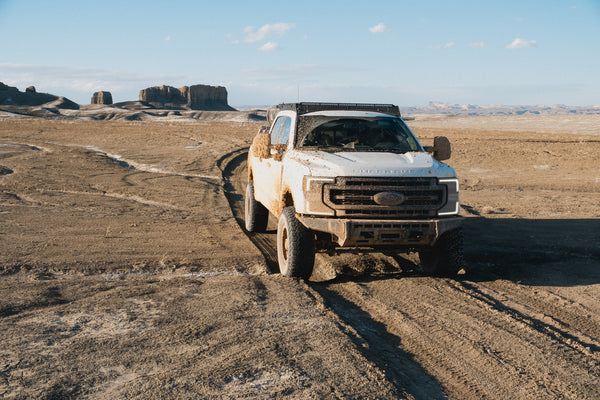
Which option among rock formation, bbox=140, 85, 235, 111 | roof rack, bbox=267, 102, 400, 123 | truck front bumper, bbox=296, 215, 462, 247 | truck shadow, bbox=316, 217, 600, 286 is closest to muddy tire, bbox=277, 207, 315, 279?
truck front bumper, bbox=296, 215, 462, 247

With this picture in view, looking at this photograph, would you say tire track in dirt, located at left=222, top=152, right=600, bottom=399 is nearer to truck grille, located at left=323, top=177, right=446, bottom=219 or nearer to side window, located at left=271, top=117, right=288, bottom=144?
truck grille, located at left=323, top=177, right=446, bottom=219

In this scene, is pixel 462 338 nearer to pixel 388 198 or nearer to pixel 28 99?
pixel 388 198

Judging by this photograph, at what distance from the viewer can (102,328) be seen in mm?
4844

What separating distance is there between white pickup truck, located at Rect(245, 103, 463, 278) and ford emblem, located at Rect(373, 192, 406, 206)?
1 cm

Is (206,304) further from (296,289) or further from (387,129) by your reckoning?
(387,129)

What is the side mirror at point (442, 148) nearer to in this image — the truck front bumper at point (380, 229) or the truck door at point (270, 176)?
the truck front bumper at point (380, 229)

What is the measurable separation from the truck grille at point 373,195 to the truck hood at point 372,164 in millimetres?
79

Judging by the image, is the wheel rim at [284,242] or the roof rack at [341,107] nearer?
the wheel rim at [284,242]

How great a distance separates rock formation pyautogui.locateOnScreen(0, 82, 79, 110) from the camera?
473ft

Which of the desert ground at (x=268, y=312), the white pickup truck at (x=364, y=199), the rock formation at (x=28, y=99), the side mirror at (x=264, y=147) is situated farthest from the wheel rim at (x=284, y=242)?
the rock formation at (x=28, y=99)

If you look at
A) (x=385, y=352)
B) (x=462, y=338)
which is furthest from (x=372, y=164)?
(x=385, y=352)

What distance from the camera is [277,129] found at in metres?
8.73

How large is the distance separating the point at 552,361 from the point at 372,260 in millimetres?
3566

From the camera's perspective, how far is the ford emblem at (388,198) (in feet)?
20.2
